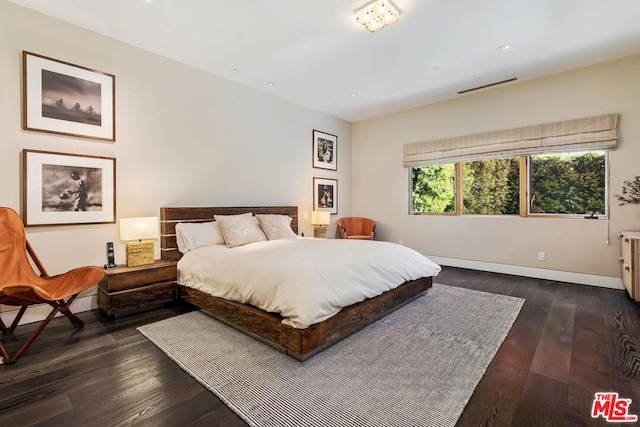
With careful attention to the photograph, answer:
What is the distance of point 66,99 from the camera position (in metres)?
2.91

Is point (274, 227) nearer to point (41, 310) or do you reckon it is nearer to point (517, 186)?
point (41, 310)

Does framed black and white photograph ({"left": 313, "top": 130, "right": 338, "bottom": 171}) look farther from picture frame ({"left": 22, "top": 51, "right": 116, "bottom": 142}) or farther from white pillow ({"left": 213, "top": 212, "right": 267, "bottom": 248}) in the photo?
picture frame ({"left": 22, "top": 51, "right": 116, "bottom": 142})

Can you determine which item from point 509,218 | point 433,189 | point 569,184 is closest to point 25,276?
point 433,189

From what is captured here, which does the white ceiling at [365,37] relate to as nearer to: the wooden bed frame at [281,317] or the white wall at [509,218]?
the white wall at [509,218]

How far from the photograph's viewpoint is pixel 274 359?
82.3 inches

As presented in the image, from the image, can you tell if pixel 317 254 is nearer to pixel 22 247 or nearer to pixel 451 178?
pixel 22 247

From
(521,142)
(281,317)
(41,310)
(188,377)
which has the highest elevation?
(521,142)

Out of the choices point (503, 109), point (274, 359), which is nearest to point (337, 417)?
point (274, 359)

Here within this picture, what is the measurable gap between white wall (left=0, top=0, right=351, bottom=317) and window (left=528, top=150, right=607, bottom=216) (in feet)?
12.0

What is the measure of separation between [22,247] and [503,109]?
6.06 m

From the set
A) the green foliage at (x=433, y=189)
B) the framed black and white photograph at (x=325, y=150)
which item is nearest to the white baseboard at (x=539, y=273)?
the green foliage at (x=433, y=189)

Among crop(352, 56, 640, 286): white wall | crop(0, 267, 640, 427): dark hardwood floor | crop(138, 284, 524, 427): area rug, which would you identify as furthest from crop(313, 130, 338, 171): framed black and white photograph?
crop(0, 267, 640, 427): dark hardwood floor

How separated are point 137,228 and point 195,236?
2.02ft

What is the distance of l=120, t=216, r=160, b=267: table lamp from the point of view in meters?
3.05
